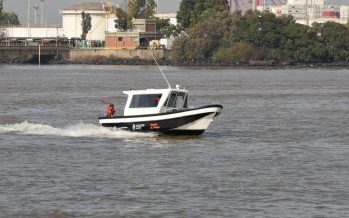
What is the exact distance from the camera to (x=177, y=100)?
157 feet

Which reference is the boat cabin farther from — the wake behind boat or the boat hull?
the boat hull

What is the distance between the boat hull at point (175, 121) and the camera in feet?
152

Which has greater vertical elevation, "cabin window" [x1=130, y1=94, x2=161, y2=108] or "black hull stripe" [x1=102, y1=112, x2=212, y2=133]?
"cabin window" [x1=130, y1=94, x2=161, y2=108]

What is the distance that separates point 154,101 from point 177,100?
1067 mm

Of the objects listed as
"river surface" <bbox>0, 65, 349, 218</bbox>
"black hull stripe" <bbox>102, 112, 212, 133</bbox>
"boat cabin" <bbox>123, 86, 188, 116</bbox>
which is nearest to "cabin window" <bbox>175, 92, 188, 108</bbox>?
"boat cabin" <bbox>123, 86, 188, 116</bbox>

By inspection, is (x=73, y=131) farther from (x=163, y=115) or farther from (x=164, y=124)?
(x=163, y=115)

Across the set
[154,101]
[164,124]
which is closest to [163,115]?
[164,124]

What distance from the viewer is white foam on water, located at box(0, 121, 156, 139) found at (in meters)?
47.3

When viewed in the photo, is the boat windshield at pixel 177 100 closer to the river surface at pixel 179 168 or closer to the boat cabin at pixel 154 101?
the boat cabin at pixel 154 101

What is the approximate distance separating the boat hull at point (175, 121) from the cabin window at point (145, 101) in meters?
0.87

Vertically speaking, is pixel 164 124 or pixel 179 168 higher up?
pixel 164 124

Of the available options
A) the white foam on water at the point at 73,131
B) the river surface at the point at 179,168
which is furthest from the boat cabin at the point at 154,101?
the river surface at the point at 179,168

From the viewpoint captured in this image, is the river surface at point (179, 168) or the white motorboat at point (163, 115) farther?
the white motorboat at point (163, 115)

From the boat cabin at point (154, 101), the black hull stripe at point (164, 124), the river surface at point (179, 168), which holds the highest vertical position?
the boat cabin at point (154, 101)
